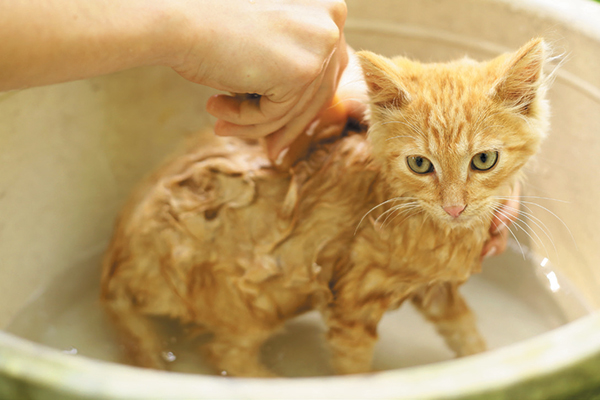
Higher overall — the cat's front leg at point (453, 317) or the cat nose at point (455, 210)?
the cat nose at point (455, 210)

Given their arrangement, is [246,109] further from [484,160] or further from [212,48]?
[484,160]

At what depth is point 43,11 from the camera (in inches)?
29.2

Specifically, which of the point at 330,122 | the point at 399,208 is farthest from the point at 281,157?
the point at 399,208

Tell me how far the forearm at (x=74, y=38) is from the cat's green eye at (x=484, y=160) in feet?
1.82

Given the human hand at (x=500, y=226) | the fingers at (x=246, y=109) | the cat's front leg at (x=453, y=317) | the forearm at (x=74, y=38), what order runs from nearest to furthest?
the forearm at (x=74, y=38)
the fingers at (x=246, y=109)
the human hand at (x=500, y=226)
the cat's front leg at (x=453, y=317)

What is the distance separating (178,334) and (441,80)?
36.3 inches

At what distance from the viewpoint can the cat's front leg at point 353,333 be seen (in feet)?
3.66

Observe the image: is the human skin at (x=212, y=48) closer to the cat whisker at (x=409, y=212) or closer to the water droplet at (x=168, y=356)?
the cat whisker at (x=409, y=212)

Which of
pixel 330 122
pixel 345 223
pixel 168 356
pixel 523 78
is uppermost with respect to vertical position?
pixel 523 78

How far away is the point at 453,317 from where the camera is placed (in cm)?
129

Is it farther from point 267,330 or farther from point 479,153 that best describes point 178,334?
point 479,153

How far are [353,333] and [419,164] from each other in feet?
1.34

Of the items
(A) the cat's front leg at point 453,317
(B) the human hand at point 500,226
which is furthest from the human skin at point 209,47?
(A) the cat's front leg at point 453,317

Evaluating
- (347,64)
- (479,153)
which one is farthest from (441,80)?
(347,64)
